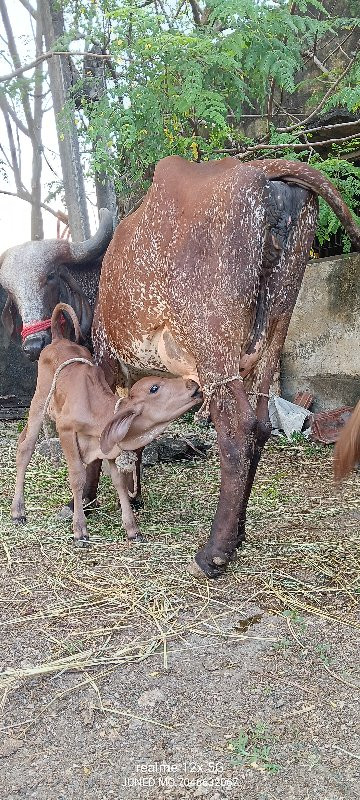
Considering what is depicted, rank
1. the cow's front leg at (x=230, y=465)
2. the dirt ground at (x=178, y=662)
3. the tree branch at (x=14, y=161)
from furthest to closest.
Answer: the tree branch at (x=14, y=161) < the cow's front leg at (x=230, y=465) < the dirt ground at (x=178, y=662)

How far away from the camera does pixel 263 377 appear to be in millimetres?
3746

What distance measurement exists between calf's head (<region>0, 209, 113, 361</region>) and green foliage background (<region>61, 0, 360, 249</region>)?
0.61m

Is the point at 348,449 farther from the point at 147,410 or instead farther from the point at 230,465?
the point at 147,410

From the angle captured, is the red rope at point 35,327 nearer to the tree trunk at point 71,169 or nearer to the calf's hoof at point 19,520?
the calf's hoof at point 19,520

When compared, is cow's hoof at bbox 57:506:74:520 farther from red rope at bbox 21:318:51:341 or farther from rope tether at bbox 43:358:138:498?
red rope at bbox 21:318:51:341

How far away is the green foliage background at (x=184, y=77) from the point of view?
482cm

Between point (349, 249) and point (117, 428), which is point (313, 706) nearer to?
point (117, 428)

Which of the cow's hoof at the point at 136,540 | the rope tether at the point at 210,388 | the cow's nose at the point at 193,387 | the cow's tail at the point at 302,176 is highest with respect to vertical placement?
the cow's tail at the point at 302,176

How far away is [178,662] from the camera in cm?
265

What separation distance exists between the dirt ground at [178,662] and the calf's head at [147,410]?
58cm

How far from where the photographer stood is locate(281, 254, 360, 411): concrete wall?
6.77 m

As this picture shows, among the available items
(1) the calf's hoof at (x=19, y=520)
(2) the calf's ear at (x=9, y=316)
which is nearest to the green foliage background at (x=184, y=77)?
(2) the calf's ear at (x=9, y=316)

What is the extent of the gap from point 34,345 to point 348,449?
2.65 m

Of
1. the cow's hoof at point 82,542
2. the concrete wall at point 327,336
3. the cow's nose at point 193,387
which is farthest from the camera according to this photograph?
the concrete wall at point 327,336
